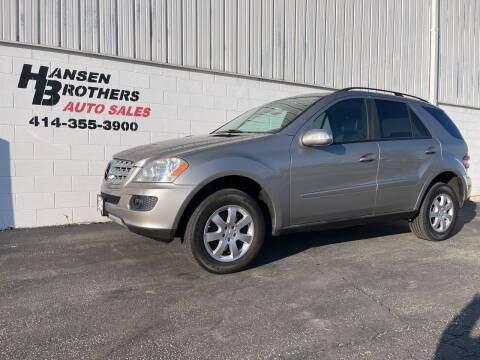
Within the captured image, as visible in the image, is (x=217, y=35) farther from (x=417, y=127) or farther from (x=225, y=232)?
(x=225, y=232)

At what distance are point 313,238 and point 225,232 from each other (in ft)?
Answer: 6.31

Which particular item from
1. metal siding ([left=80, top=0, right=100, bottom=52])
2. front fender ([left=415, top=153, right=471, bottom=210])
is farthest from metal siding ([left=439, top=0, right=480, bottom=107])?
metal siding ([left=80, top=0, right=100, bottom=52])

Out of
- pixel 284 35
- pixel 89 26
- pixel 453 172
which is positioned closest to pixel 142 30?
pixel 89 26

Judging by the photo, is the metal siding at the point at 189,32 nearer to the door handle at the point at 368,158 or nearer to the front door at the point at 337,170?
the front door at the point at 337,170

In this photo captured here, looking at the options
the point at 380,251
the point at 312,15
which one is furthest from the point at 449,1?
the point at 380,251

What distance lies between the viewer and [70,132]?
6238 millimetres

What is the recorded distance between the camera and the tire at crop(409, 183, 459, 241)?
16.7 ft

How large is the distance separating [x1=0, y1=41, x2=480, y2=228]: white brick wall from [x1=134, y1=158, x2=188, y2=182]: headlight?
303cm

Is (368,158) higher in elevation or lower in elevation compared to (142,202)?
higher

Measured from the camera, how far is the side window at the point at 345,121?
4340 millimetres

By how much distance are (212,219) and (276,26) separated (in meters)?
5.72

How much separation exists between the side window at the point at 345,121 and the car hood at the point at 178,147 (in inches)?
30.7

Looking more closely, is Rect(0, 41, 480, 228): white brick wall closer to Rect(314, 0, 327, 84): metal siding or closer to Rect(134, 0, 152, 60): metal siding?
Rect(134, 0, 152, 60): metal siding

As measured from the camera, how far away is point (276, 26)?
8.20m
